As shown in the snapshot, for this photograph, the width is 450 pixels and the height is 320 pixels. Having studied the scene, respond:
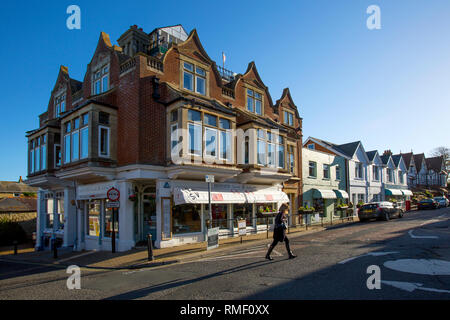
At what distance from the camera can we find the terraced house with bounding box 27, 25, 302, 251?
1416 centimetres

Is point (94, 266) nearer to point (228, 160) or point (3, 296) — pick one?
point (3, 296)

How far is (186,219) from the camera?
15289mm

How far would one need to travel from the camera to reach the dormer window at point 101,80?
1653 cm

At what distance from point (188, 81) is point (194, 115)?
281cm

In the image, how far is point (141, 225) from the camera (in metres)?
14.9

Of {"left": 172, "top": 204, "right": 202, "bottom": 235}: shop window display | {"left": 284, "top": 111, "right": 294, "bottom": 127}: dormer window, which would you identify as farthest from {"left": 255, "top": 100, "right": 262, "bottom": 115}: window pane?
{"left": 172, "top": 204, "right": 202, "bottom": 235}: shop window display

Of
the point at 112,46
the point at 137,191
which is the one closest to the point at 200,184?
the point at 137,191

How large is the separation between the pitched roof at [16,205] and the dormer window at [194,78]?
21817mm

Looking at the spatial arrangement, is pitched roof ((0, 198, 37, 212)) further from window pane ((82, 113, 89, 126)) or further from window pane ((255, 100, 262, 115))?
window pane ((255, 100, 262, 115))

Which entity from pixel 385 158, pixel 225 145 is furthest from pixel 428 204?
pixel 225 145

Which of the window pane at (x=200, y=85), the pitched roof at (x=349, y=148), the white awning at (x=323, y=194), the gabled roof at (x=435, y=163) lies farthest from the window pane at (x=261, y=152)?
the gabled roof at (x=435, y=163)

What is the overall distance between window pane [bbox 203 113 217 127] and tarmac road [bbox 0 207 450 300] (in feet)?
22.4

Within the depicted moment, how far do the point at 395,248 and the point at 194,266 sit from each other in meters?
7.10

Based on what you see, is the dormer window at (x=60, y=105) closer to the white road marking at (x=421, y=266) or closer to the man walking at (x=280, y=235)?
the man walking at (x=280, y=235)
